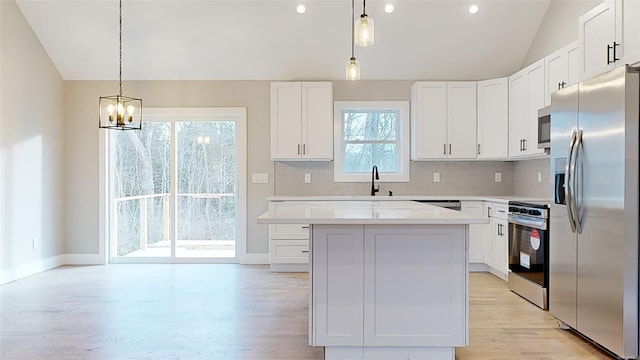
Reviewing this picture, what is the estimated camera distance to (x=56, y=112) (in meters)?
5.54

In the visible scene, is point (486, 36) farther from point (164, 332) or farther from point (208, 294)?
point (164, 332)

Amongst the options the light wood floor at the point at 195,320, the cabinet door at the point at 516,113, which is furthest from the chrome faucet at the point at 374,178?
the cabinet door at the point at 516,113

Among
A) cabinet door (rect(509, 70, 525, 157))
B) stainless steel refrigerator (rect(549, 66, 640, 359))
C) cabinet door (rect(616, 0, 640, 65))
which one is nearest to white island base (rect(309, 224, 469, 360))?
stainless steel refrigerator (rect(549, 66, 640, 359))

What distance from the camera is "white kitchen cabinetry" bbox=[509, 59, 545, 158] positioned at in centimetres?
439

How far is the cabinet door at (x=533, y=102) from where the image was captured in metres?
Result: 4.35

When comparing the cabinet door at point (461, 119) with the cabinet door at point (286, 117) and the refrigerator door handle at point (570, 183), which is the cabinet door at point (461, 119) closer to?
the cabinet door at point (286, 117)

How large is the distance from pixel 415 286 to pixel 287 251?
112 inches

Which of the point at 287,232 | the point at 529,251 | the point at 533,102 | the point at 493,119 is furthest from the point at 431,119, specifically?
the point at 287,232

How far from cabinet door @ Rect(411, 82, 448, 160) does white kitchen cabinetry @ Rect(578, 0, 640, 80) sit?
81.4 inches

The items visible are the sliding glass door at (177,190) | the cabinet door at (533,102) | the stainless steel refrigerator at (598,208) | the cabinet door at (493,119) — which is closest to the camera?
the stainless steel refrigerator at (598,208)

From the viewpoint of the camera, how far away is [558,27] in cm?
472

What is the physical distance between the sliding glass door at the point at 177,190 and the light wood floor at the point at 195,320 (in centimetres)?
88

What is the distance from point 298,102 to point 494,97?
7.75 ft

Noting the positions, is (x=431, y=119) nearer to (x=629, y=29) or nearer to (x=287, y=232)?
(x=287, y=232)
